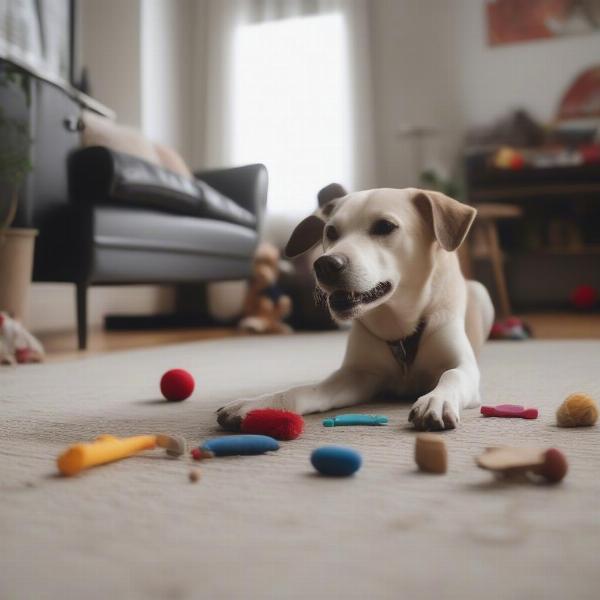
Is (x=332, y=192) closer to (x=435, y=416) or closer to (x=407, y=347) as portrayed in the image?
(x=407, y=347)

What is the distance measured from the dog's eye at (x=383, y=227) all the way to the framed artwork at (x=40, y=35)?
275 centimetres

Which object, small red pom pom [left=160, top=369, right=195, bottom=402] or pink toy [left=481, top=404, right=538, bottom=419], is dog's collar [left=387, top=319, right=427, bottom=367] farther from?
small red pom pom [left=160, top=369, right=195, bottom=402]

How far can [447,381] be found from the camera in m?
1.17

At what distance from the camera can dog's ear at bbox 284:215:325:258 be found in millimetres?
1518

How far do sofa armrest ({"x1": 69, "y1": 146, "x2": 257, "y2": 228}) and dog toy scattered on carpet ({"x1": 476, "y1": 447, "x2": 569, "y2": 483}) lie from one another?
81.5 inches

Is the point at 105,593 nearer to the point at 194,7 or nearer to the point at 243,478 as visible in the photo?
the point at 243,478

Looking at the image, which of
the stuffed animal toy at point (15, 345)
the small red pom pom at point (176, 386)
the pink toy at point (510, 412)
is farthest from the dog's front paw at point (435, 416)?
the stuffed animal toy at point (15, 345)

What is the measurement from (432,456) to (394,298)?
1.85 feet

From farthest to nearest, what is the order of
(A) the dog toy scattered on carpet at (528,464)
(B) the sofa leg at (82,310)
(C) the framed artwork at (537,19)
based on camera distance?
(C) the framed artwork at (537,19) → (B) the sofa leg at (82,310) → (A) the dog toy scattered on carpet at (528,464)

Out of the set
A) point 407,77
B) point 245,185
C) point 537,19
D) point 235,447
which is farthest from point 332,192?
point 537,19

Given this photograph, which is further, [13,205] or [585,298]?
[585,298]

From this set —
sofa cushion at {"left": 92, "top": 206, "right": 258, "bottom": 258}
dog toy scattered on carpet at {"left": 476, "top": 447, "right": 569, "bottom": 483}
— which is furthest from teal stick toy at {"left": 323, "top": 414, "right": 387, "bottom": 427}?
sofa cushion at {"left": 92, "top": 206, "right": 258, "bottom": 258}

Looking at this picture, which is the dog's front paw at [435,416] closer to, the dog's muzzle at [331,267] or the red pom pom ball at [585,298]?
the dog's muzzle at [331,267]

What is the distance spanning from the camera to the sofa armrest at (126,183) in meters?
2.51
